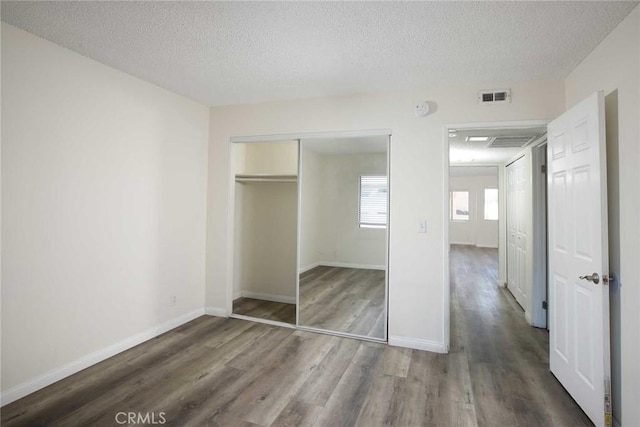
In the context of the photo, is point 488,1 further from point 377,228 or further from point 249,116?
point 249,116

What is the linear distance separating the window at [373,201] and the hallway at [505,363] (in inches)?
56.2

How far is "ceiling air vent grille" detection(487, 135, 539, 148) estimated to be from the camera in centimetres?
386

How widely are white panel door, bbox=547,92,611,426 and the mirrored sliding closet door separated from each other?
1404mm

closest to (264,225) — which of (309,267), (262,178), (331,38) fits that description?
(262,178)

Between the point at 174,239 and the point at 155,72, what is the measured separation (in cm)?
164

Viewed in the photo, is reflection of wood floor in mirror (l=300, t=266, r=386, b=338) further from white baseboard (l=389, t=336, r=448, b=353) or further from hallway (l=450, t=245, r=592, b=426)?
hallway (l=450, t=245, r=592, b=426)

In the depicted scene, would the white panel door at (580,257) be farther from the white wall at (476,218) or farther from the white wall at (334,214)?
the white wall at (476,218)

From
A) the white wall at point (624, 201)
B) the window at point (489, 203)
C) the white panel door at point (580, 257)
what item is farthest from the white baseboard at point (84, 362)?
the window at point (489, 203)

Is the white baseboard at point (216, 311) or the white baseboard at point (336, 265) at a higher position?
the white baseboard at point (336, 265)

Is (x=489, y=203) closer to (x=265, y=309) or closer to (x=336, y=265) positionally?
(x=336, y=265)

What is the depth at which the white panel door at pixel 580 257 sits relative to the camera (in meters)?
1.89

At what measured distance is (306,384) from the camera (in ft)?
7.85

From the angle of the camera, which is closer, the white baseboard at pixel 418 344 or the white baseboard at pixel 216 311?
the white baseboard at pixel 418 344

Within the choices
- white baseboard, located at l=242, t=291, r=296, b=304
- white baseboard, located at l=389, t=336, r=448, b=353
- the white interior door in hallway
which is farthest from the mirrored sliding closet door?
the white interior door in hallway
